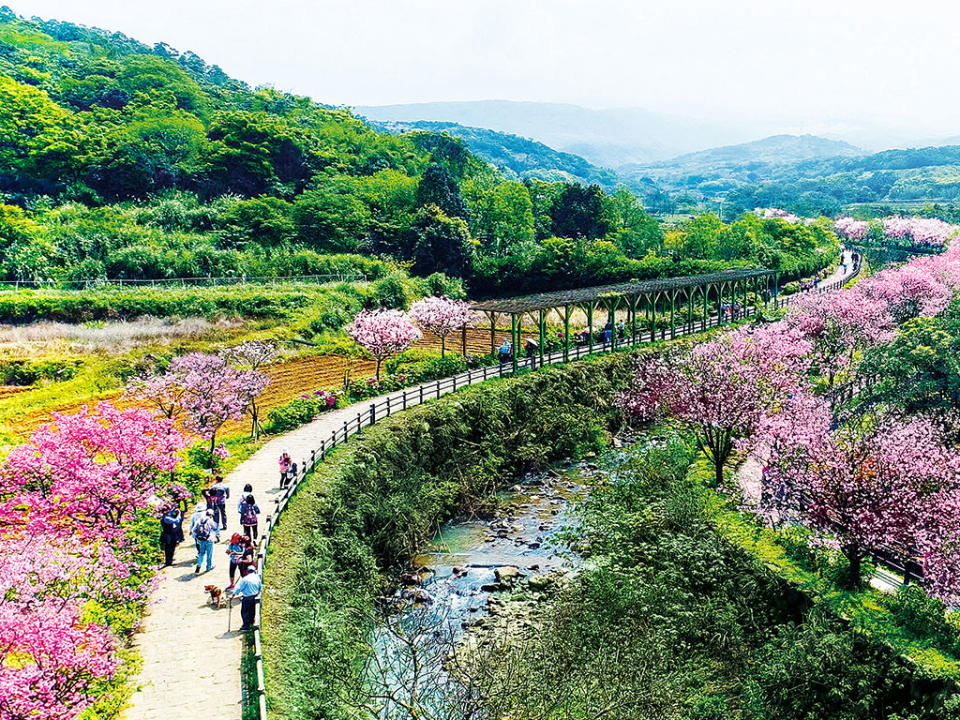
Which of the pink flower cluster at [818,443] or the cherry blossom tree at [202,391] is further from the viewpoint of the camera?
the cherry blossom tree at [202,391]

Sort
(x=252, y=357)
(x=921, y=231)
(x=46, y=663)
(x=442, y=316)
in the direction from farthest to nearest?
1. (x=921, y=231)
2. (x=442, y=316)
3. (x=252, y=357)
4. (x=46, y=663)

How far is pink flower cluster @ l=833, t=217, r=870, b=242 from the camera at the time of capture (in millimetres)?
117606

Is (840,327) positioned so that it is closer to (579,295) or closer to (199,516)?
(579,295)

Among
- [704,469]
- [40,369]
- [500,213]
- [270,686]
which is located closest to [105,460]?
[270,686]

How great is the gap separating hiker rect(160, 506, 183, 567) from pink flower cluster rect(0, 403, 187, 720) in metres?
0.56

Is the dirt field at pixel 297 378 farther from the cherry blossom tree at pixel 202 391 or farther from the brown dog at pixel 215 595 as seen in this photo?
the brown dog at pixel 215 595

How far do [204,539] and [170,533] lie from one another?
882 millimetres

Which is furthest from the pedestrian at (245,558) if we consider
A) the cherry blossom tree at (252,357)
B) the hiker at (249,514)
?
the cherry blossom tree at (252,357)

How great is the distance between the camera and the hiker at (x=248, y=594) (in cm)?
1383

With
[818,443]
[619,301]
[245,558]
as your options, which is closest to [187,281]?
[619,301]

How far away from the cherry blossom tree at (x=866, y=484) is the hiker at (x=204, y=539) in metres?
14.4

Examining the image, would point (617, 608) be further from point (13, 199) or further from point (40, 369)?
point (13, 199)

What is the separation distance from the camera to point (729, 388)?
24219 millimetres

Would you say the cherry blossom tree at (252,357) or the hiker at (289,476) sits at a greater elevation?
the cherry blossom tree at (252,357)
